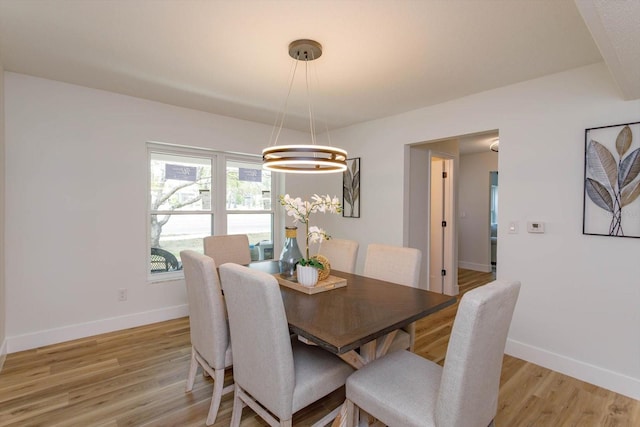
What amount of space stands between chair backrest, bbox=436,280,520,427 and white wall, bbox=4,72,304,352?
325 centimetres

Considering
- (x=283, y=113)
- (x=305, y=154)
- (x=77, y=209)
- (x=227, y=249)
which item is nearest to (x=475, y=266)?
(x=283, y=113)

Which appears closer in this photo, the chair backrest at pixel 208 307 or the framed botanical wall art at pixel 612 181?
the chair backrest at pixel 208 307

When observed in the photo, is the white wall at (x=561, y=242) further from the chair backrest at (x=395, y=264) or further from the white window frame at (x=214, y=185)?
the white window frame at (x=214, y=185)

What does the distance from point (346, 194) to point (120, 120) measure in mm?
2772

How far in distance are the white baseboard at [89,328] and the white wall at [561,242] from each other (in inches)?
137

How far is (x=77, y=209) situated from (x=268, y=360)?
2704mm

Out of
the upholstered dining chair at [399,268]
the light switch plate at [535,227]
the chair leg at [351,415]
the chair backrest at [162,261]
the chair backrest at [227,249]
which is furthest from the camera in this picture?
the chair backrest at [162,261]

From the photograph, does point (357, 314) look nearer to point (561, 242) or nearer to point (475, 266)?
point (561, 242)

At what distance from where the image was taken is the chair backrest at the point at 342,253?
280 cm

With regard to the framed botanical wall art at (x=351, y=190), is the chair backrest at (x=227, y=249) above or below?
below

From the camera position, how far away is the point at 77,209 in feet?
9.86

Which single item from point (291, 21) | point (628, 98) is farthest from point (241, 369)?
point (628, 98)

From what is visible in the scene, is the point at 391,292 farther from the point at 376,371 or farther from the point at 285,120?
the point at 285,120

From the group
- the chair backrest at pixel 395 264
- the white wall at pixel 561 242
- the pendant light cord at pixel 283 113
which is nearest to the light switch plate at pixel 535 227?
the white wall at pixel 561 242
